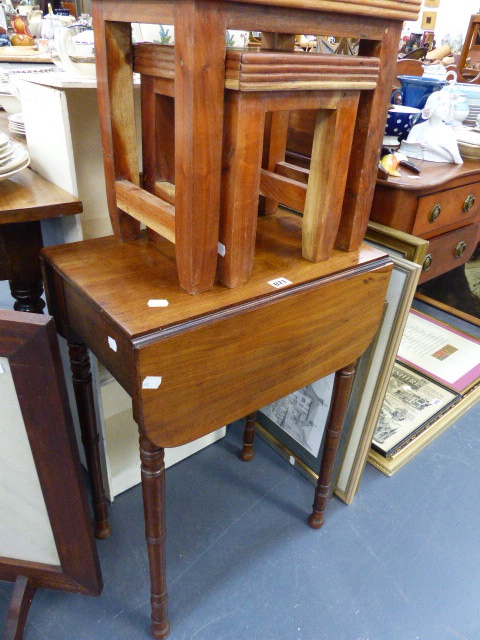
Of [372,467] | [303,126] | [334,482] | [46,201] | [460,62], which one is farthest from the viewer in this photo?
[460,62]

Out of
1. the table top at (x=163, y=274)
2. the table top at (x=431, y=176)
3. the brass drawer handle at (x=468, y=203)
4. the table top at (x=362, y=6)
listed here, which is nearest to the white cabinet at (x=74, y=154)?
the table top at (x=163, y=274)

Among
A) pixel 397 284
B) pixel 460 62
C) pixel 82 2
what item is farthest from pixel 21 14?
pixel 397 284

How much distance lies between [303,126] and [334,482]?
0.97 metres

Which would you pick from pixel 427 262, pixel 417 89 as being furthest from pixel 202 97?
pixel 417 89

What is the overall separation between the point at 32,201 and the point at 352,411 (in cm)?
88

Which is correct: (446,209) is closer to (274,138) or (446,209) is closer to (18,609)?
(274,138)

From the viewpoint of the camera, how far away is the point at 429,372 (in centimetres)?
187

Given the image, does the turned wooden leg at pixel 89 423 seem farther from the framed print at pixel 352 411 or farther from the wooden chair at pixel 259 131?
the framed print at pixel 352 411

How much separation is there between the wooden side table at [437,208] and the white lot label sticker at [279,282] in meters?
0.54

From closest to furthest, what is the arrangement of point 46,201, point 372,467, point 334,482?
point 46,201 → point 334,482 → point 372,467

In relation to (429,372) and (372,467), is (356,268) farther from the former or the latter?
(429,372)

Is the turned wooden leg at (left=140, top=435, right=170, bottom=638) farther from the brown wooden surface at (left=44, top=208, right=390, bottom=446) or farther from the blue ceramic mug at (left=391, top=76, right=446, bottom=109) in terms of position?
the blue ceramic mug at (left=391, top=76, right=446, bottom=109)

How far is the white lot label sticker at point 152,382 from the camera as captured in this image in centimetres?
67

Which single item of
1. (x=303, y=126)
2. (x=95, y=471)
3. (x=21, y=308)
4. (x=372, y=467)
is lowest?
(x=372, y=467)
